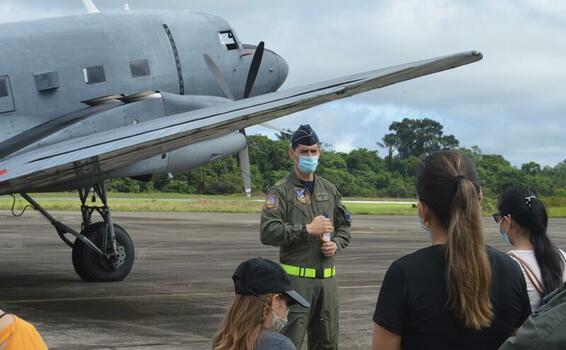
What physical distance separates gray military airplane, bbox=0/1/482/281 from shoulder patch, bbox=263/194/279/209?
14.6 feet

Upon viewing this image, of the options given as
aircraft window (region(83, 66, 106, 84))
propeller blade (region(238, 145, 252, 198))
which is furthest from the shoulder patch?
aircraft window (region(83, 66, 106, 84))

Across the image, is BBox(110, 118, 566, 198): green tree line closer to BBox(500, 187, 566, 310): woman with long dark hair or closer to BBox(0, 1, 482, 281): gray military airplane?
BBox(0, 1, 482, 281): gray military airplane

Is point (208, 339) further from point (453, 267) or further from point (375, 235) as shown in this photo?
point (375, 235)

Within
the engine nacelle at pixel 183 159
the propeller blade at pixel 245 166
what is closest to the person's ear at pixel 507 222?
the engine nacelle at pixel 183 159

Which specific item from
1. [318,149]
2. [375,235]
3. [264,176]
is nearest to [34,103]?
[318,149]

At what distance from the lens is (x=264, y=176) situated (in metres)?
50.0

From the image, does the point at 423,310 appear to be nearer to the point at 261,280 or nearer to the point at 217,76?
the point at 261,280

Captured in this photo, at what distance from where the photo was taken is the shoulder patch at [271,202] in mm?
7457

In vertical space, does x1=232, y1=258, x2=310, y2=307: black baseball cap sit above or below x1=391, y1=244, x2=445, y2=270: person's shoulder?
below

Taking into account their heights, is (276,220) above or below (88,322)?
above

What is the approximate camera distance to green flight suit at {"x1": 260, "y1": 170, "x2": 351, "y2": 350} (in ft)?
24.1

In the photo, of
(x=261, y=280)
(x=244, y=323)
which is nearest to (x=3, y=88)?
(x=261, y=280)

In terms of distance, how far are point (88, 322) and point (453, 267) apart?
8098 millimetres

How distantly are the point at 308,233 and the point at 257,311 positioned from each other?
3.45m
